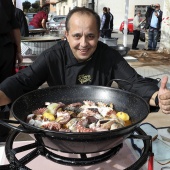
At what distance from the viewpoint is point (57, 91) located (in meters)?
1.77

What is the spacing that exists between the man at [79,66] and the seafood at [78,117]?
0.34 m

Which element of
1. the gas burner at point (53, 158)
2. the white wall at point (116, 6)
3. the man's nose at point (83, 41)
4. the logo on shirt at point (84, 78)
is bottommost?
the gas burner at point (53, 158)

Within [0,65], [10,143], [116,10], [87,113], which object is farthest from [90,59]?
[116,10]

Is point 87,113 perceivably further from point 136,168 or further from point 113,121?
point 136,168

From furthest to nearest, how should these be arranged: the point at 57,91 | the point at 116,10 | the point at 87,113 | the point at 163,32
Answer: the point at 116,10, the point at 163,32, the point at 57,91, the point at 87,113

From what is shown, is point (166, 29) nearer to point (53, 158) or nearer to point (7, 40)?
point (7, 40)

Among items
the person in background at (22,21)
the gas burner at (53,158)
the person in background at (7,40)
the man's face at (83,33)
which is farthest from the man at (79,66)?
the person in background at (22,21)

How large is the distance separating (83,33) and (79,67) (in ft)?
1.16

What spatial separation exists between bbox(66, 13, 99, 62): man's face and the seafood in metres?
0.42

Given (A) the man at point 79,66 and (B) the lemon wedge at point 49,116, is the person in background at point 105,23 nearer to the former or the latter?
(A) the man at point 79,66

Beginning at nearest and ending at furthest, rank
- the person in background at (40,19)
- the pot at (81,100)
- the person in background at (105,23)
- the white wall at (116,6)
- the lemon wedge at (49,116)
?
the pot at (81,100) < the lemon wedge at (49,116) < the person in background at (40,19) < the person in background at (105,23) < the white wall at (116,6)

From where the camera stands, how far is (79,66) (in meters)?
2.10

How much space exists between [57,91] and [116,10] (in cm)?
2189

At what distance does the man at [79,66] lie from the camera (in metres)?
1.83
